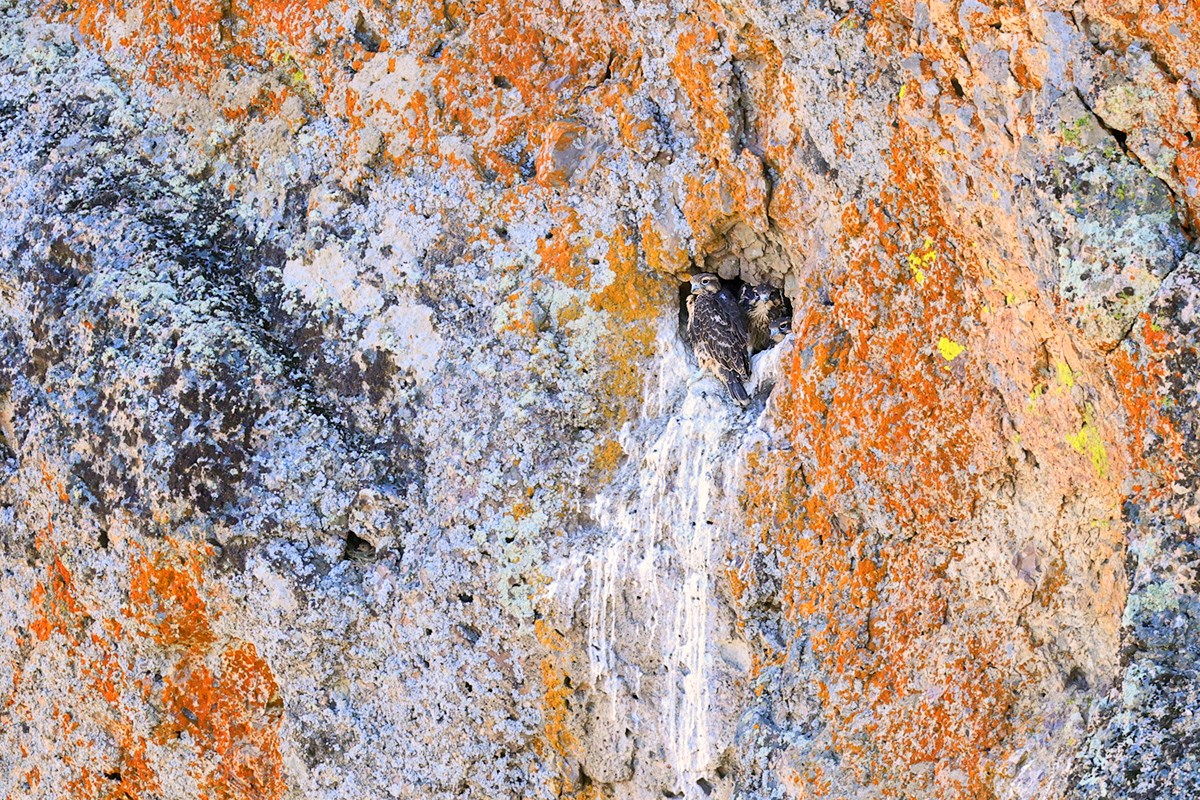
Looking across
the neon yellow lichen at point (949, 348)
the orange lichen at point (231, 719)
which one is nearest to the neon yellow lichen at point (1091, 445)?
the neon yellow lichen at point (949, 348)

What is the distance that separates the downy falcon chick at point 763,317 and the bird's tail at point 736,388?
0.51ft

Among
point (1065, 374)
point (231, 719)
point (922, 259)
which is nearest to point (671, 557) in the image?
point (922, 259)

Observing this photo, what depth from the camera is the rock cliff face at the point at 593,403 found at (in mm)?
3691

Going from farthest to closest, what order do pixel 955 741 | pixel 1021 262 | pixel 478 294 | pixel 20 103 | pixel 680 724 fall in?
pixel 20 103
pixel 478 294
pixel 680 724
pixel 955 741
pixel 1021 262

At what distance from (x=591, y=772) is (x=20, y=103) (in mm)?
4018

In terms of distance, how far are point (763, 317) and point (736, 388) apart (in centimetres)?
30

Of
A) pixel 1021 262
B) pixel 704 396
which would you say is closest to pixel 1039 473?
pixel 1021 262

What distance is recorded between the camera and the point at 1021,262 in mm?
3855

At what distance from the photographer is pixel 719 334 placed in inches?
188

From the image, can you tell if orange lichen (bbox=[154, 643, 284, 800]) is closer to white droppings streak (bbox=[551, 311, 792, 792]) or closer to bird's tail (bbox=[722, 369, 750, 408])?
white droppings streak (bbox=[551, 311, 792, 792])

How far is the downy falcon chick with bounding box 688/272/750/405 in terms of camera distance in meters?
4.77

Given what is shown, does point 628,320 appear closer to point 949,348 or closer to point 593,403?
point 593,403

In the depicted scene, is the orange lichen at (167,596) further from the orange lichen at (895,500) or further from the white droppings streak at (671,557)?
the orange lichen at (895,500)

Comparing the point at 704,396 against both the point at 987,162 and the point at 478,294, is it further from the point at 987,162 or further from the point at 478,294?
the point at 987,162
